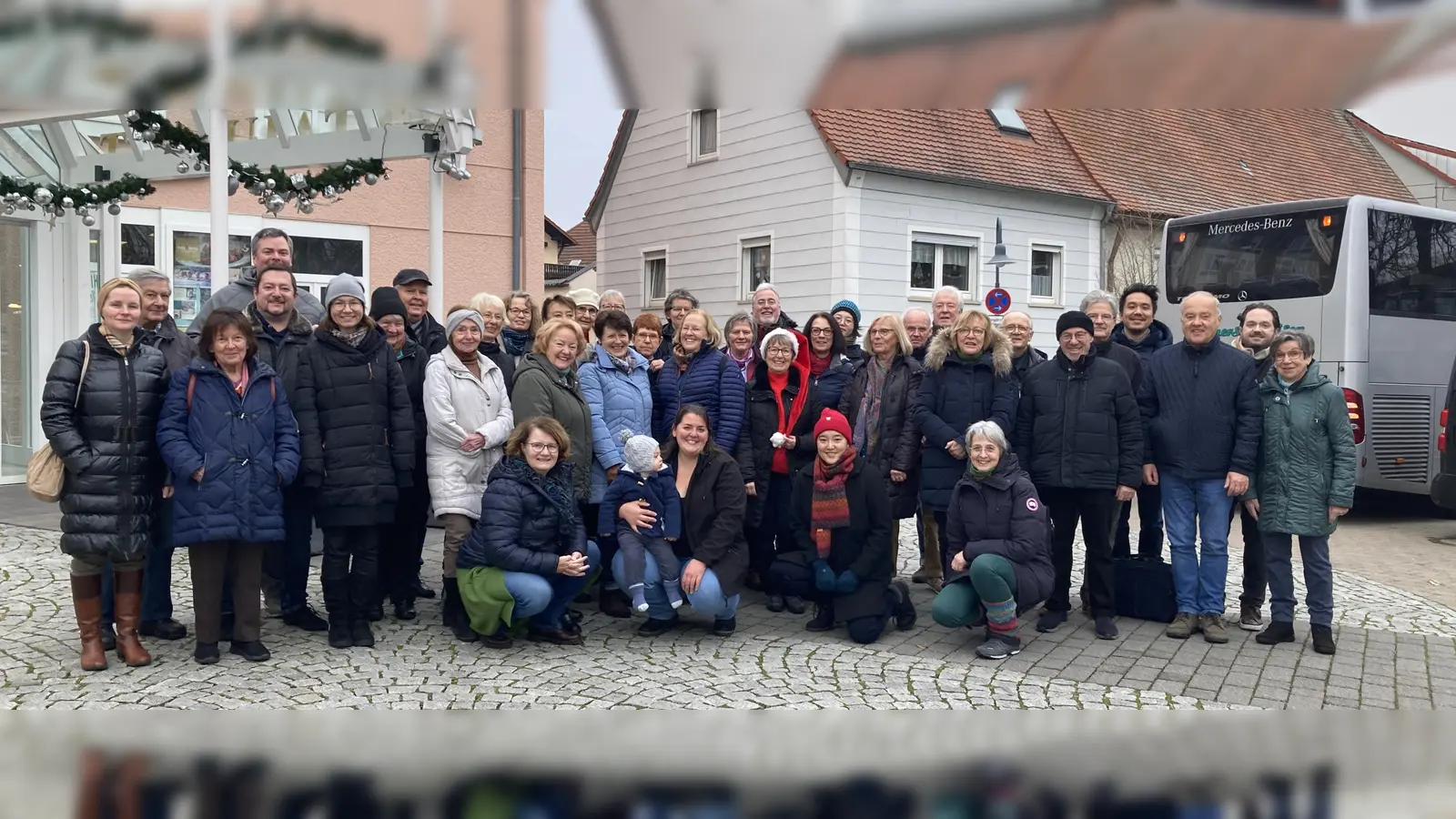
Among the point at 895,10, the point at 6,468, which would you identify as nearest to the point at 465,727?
the point at 895,10

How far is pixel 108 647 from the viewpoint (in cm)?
531

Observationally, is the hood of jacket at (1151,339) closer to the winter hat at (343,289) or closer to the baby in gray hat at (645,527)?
the baby in gray hat at (645,527)

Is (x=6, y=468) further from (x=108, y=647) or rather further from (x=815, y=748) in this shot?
(x=815, y=748)

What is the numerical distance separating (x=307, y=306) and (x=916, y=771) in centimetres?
554

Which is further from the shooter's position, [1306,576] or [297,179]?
[297,179]

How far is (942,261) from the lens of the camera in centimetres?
1822

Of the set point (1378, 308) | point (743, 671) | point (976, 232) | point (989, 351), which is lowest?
point (743, 671)

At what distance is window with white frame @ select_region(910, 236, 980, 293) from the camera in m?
17.9

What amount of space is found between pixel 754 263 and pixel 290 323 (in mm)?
13426

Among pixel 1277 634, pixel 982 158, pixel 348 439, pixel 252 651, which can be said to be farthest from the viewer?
pixel 982 158

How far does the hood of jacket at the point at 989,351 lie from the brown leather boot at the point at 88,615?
452 centimetres

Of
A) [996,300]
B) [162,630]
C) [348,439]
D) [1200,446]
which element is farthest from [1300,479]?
[996,300]

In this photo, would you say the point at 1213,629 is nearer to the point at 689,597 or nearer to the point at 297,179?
the point at 689,597

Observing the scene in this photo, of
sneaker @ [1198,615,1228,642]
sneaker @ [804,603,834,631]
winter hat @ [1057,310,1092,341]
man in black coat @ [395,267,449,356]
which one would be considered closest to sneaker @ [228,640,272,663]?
man in black coat @ [395,267,449,356]
